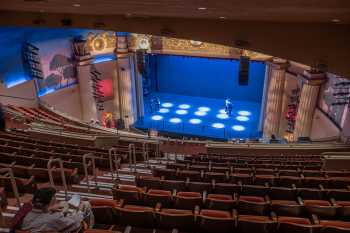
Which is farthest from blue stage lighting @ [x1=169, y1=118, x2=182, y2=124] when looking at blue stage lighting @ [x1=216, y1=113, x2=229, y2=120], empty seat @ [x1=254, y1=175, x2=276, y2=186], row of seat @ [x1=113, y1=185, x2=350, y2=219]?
row of seat @ [x1=113, y1=185, x2=350, y2=219]

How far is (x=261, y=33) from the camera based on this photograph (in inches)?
432

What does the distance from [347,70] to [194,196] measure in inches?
266

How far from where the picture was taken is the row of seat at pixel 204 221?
14.9ft

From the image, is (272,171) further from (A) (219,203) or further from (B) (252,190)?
(A) (219,203)

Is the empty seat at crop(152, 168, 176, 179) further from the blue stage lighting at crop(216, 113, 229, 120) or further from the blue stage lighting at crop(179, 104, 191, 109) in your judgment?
the blue stage lighting at crop(179, 104, 191, 109)

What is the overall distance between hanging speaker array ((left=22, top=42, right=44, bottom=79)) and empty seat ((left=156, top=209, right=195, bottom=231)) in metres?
14.8

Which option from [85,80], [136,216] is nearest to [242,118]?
[85,80]

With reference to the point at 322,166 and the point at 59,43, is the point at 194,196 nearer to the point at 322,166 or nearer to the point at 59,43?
the point at 322,166

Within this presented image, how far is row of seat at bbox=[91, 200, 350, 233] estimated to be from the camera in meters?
4.55

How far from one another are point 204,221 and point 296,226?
1203 millimetres

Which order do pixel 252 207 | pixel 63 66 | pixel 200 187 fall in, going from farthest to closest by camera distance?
pixel 63 66 < pixel 200 187 < pixel 252 207

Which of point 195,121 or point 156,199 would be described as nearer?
point 156,199

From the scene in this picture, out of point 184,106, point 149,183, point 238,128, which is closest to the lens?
point 149,183

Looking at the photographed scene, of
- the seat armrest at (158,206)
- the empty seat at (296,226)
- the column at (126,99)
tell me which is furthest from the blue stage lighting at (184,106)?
the empty seat at (296,226)
